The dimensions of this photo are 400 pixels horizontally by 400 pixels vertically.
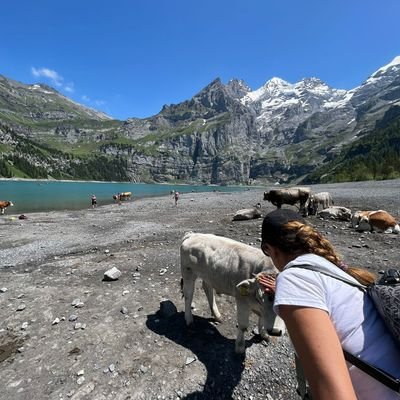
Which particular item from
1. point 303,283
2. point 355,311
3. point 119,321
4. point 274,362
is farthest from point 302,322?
point 119,321

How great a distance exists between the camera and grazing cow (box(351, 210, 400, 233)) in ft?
58.4

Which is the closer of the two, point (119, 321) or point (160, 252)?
point (119, 321)

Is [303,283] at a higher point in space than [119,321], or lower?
higher

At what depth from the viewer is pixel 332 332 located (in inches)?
84.6

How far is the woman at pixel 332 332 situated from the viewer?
2.08 meters

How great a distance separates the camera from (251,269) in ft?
22.8

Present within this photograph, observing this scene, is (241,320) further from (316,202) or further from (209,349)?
(316,202)

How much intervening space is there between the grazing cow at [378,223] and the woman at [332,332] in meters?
18.2

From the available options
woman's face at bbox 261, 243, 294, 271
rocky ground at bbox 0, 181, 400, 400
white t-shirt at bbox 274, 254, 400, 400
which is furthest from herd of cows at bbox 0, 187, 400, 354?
white t-shirt at bbox 274, 254, 400, 400

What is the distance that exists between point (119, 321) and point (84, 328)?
0.97 meters

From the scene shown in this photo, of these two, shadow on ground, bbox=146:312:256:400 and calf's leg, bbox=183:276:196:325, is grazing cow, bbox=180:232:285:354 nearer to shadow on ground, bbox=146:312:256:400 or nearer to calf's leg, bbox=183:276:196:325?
calf's leg, bbox=183:276:196:325

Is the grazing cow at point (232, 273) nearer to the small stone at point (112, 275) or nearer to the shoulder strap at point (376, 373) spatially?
the shoulder strap at point (376, 373)

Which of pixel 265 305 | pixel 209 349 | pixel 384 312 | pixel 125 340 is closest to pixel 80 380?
pixel 125 340

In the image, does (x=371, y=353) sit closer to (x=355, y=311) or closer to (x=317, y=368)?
(x=355, y=311)
